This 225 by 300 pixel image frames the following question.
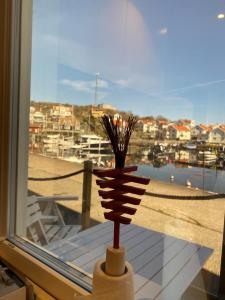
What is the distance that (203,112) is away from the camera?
0.76m

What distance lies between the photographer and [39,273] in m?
0.91

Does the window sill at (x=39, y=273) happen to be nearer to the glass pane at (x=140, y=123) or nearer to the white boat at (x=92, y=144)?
the glass pane at (x=140, y=123)

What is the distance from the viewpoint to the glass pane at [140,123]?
0.76 m

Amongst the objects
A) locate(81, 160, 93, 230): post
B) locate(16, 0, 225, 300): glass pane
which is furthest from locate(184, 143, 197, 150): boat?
locate(81, 160, 93, 230): post

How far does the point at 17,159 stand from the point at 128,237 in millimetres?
596

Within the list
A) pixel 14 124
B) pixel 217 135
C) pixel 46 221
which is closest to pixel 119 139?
pixel 217 135

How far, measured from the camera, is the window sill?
2.69 ft

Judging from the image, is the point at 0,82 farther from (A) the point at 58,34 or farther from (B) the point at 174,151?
(B) the point at 174,151

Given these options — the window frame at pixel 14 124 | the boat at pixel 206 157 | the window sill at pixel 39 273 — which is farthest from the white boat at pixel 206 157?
the window frame at pixel 14 124

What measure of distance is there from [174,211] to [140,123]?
0.39 meters

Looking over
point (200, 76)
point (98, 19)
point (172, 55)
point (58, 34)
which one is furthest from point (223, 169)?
point (58, 34)

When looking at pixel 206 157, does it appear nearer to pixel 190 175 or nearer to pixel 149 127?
pixel 190 175

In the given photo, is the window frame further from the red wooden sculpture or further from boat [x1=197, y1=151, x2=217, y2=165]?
boat [x1=197, y1=151, x2=217, y2=165]

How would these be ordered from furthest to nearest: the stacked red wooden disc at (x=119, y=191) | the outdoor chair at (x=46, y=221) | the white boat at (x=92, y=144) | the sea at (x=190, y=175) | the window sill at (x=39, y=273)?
1. the outdoor chair at (x=46, y=221)
2. the white boat at (x=92, y=144)
3. the window sill at (x=39, y=273)
4. the sea at (x=190, y=175)
5. the stacked red wooden disc at (x=119, y=191)
